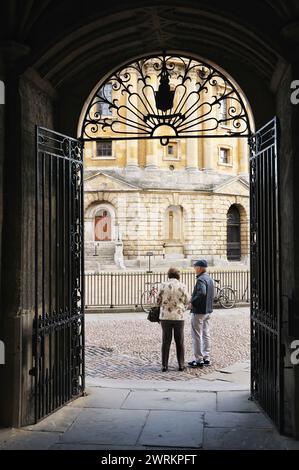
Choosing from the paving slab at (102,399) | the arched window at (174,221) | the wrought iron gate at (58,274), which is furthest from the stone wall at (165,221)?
the wrought iron gate at (58,274)

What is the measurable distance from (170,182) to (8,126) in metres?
34.7

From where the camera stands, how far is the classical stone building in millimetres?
38562

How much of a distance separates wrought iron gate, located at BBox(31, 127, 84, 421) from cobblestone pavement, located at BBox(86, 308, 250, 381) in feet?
7.59

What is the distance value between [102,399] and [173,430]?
1.52 m

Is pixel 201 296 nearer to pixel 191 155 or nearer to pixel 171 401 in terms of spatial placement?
pixel 171 401

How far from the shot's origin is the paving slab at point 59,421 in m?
5.35

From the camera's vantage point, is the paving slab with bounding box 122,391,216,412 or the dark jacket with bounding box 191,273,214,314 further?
the dark jacket with bounding box 191,273,214,314

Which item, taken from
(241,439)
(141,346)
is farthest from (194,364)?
(241,439)

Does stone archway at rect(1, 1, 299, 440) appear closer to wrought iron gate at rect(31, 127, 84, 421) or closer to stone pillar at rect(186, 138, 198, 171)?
wrought iron gate at rect(31, 127, 84, 421)

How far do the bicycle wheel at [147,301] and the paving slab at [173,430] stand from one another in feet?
34.3

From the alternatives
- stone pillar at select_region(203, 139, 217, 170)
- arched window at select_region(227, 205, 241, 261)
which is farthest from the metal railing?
stone pillar at select_region(203, 139, 217, 170)

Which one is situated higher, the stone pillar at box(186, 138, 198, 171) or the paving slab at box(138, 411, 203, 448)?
the stone pillar at box(186, 138, 198, 171)

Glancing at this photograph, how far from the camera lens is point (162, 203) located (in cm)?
3962
